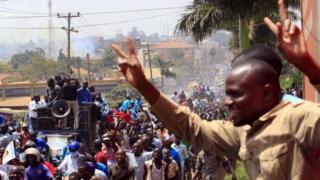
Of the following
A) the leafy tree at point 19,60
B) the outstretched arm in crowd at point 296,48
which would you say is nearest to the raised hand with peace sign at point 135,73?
the outstretched arm in crowd at point 296,48

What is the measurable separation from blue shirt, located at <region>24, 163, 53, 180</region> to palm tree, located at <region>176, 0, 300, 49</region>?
40.3 ft

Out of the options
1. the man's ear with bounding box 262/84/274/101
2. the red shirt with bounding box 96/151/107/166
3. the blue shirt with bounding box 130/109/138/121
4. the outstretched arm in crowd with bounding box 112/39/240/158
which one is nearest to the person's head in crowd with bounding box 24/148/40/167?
the red shirt with bounding box 96/151/107/166

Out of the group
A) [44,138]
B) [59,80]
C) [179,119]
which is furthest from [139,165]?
[179,119]

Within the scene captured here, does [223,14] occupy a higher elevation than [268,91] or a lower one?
higher

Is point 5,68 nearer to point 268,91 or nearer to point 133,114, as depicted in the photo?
point 133,114

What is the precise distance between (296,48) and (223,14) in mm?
18072

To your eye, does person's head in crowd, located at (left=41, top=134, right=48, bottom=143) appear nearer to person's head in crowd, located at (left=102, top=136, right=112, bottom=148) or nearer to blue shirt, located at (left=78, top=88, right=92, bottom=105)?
blue shirt, located at (left=78, top=88, right=92, bottom=105)

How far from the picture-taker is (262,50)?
267 cm

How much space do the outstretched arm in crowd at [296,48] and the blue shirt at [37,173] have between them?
6179 millimetres

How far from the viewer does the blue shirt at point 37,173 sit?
8180 mm

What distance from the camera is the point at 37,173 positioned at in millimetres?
8211

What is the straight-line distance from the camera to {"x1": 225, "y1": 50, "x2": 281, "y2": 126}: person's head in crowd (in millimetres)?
2527

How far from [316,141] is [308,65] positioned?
265 millimetres

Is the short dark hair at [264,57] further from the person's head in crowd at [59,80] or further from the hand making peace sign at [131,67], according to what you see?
the person's head in crowd at [59,80]
